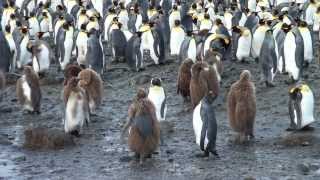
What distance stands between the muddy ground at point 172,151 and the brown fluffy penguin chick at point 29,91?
7.6 inches

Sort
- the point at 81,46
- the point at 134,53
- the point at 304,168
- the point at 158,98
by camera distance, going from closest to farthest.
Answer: the point at 304,168, the point at 158,98, the point at 134,53, the point at 81,46

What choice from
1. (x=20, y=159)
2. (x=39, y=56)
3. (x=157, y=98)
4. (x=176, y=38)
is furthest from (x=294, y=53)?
(x=20, y=159)

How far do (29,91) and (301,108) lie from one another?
4.73 meters

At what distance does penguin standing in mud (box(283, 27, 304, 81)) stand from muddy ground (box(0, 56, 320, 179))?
21.0 inches

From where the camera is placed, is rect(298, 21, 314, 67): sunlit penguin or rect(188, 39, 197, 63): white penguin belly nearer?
rect(298, 21, 314, 67): sunlit penguin

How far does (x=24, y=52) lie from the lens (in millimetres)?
17328

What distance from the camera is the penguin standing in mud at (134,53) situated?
16.5 m

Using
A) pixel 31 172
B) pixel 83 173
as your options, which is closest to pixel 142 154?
pixel 83 173

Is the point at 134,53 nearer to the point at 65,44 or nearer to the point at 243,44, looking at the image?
the point at 65,44

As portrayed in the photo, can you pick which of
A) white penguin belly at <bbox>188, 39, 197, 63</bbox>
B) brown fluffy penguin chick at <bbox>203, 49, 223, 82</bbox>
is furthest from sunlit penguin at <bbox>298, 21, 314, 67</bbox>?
white penguin belly at <bbox>188, 39, 197, 63</bbox>

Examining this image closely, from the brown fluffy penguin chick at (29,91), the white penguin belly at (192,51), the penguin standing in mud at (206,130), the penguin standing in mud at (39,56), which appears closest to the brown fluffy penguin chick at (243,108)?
the penguin standing in mud at (206,130)

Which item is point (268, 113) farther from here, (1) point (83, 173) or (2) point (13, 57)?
(2) point (13, 57)

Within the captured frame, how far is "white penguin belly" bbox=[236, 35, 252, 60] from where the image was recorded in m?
16.6

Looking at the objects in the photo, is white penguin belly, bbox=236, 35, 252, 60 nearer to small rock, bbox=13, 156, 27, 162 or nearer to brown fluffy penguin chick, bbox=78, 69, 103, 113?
brown fluffy penguin chick, bbox=78, 69, 103, 113
